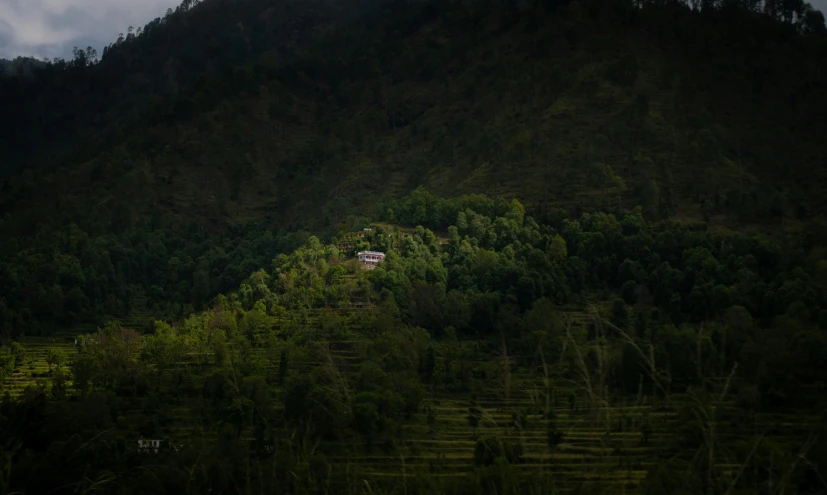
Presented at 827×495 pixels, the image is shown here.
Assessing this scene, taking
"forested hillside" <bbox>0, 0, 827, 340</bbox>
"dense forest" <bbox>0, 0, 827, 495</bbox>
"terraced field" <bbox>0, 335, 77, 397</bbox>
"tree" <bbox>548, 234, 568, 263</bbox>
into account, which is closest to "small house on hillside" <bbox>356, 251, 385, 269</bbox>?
"dense forest" <bbox>0, 0, 827, 495</bbox>

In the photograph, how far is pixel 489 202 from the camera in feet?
163

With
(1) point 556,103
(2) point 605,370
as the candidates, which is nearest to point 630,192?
(1) point 556,103

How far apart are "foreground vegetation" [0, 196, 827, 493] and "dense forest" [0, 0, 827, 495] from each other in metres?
0.16

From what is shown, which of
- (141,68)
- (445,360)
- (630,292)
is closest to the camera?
(445,360)

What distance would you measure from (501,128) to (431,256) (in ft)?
64.7

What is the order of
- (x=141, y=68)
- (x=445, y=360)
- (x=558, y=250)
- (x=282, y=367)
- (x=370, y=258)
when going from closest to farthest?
1. (x=282, y=367)
2. (x=445, y=360)
3. (x=558, y=250)
4. (x=370, y=258)
5. (x=141, y=68)

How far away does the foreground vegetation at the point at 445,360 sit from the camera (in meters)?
17.5

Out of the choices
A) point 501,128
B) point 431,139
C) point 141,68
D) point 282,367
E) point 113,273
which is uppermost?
point 141,68

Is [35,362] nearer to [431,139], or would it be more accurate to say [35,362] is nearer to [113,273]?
[113,273]

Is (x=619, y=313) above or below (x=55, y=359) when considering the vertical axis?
above

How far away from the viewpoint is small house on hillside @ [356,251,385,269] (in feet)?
147

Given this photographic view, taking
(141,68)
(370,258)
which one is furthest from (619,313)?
(141,68)

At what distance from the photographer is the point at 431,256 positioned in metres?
44.8

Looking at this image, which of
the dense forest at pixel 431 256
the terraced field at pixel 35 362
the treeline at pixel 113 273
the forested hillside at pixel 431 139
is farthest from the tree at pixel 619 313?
the terraced field at pixel 35 362
